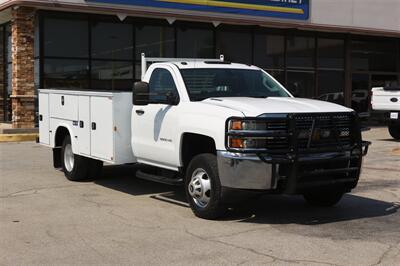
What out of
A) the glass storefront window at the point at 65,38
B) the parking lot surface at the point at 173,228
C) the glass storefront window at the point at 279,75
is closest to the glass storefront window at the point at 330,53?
the glass storefront window at the point at 279,75

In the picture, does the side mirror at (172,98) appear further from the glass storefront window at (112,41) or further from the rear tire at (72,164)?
the glass storefront window at (112,41)

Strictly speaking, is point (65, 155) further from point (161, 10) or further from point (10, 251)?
point (161, 10)

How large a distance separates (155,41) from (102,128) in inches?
464

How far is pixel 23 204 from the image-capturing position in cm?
830

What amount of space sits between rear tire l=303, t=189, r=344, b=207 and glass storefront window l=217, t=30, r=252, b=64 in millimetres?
13748

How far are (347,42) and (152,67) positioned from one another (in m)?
17.6

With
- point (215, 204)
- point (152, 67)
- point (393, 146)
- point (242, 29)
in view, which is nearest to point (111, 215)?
point (215, 204)

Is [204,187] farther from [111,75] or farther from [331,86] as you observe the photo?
[331,86]

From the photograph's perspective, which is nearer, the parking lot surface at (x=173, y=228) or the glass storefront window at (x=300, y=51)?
the parking lot surface at (x=173, y=228)

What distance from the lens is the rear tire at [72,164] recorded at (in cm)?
1025

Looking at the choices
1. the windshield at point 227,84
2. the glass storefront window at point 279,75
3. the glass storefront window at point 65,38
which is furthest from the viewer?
the glass storefront window at point 279,75

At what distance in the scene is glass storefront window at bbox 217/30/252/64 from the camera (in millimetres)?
21719

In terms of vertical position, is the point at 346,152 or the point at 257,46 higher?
the point at 257,46

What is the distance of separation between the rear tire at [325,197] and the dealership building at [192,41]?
10330 mm
